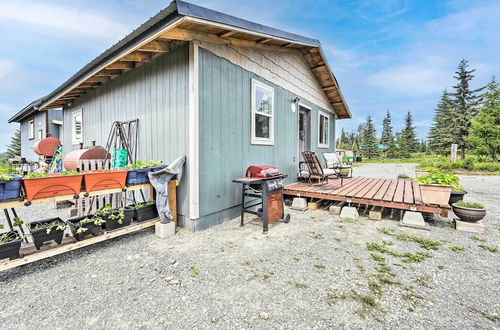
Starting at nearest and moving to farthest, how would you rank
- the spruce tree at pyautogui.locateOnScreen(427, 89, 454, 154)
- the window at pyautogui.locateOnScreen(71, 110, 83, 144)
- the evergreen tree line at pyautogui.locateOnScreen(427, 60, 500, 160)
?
the window at pyautogui.locateOnScreen(71, 110, 83, 144) < the evergreen tree line at pyautogui.locateOnScreen(427, 60, 500, 160) < the spruce tree at pyautogui.locateOnScreen(427, 89, 454, 154)

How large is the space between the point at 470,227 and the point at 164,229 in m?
4.78

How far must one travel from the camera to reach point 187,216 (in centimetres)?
345

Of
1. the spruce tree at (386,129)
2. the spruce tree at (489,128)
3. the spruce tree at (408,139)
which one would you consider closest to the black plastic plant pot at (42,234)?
the spruce tree at (489,128)

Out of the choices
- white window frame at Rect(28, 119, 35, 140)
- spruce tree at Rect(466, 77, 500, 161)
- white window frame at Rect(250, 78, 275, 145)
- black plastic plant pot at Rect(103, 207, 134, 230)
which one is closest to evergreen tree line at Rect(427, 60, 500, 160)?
spruce tree at Rect(466, 77, 500, 161)

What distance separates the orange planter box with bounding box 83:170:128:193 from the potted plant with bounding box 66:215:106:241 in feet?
1.29

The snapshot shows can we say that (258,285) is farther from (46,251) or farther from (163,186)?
(46,251)

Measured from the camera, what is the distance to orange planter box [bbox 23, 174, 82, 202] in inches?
85.0

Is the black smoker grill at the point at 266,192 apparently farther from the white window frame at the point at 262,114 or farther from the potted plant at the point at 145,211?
the potted plant at the point at 145,211

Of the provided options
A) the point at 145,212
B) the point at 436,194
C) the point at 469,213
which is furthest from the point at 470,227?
the point at 145,212

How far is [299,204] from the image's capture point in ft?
15.9

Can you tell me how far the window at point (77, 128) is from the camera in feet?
21.8

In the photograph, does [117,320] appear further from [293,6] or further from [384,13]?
[384,13]

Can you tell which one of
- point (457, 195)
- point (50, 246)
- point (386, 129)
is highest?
point (386, 129)

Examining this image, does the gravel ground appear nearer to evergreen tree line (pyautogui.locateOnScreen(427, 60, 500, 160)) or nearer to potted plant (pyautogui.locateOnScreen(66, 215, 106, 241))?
potted plant (pyautogui.locateOnScreen(66, 215, 106, 241))
